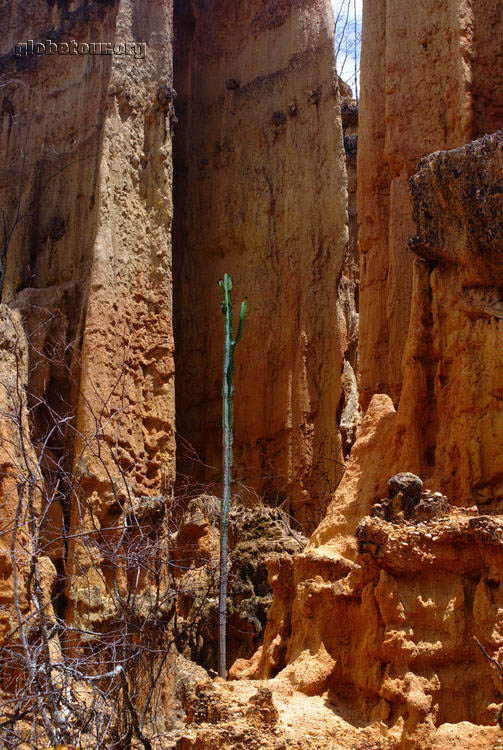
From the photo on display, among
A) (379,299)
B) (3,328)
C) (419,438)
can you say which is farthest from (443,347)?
(3,328)

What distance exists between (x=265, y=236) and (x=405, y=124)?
6.38 meters

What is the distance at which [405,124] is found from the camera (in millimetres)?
11359

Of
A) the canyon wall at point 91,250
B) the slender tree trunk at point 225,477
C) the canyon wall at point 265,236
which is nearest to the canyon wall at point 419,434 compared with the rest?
the slender tree trunk at point 225,477

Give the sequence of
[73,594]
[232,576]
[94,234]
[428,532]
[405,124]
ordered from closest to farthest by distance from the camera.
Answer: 1. [428,532]
2. [405,124]
3. [232,576]
4. [73,594]
5. [94,234]

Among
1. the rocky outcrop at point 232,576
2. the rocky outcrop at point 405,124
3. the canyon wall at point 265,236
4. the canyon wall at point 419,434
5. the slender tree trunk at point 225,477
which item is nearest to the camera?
the canyon wall at point 419,434

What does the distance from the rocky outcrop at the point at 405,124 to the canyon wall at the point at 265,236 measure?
182 inches

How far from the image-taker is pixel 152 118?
1641cm

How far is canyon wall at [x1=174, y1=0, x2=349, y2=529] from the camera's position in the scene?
641 inches

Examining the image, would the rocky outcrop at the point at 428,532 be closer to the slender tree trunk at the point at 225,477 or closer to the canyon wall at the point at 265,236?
the slender tree trunk at the point at 225,477

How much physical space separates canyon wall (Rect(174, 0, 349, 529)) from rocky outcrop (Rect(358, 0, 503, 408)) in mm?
4619

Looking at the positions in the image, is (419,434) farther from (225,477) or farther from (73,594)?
(73,594)

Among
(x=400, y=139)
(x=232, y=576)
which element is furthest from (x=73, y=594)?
(x=400, y=139)

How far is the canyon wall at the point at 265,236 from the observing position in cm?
1628

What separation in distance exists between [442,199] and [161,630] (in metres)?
4.32
